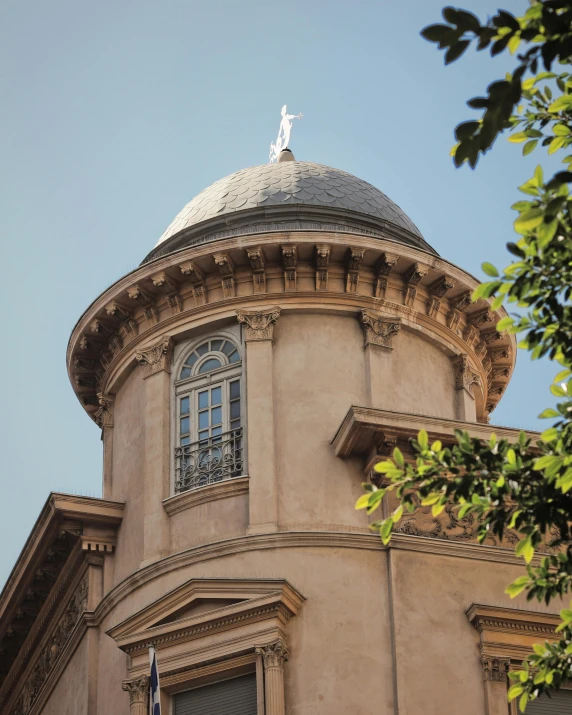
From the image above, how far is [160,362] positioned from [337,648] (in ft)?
21.0

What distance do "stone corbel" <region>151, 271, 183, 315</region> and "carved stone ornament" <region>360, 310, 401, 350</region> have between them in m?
3.16

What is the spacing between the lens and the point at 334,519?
22.9 meters

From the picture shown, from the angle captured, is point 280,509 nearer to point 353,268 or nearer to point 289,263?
point 289,263

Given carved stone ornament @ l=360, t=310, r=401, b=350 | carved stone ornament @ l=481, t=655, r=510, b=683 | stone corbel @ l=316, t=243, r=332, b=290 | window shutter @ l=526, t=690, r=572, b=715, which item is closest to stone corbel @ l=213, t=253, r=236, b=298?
stone corbel @ l=316, t=243, r=332, b=290

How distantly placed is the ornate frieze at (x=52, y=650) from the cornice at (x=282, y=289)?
156 inches

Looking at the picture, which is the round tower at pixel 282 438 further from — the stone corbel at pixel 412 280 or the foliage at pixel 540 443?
the foliage at pixel 540 443

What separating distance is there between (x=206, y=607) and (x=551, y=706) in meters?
5.20

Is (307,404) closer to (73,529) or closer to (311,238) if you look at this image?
(311,238)

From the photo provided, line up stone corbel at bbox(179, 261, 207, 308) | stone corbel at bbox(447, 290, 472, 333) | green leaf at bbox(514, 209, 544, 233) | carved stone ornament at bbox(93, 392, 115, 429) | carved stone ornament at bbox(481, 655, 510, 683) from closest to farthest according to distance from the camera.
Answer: green leaf at bbox(514, 209, 544, 233) < carved stone ornament at bbox(481, 655, 510, 683) < stone corbel at bbox(179, 261, 207, 308) < stone corbel at bbox(447, 290, 472, 333) < carved stone ornament at bbox(93, 392, 115, 429)

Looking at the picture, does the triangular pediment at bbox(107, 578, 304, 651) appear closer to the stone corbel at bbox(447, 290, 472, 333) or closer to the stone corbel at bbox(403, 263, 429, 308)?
the stone corbel at bbox(403, 263, 429, 308)

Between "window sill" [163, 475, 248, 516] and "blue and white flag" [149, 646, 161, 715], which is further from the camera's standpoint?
"window sill" [163, 475, 248, 516]

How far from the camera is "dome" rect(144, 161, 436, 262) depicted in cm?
A: 2666

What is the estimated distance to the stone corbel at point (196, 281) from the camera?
2528 cm

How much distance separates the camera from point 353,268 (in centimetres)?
2516
